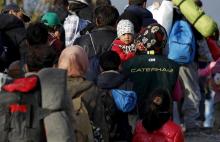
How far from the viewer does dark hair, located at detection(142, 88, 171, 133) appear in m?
8.37

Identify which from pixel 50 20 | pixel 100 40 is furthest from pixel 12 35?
pixel 100 40

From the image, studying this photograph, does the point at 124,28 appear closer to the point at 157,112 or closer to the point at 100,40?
the point at 100,40

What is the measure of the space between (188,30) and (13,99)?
226 inches

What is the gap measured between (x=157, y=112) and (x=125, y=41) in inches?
81.4

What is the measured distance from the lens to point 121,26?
34.0 ft

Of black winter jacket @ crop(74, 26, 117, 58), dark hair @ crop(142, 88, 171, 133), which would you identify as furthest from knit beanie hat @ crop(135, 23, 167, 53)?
dark hair @ crop(142, 88, 171, 133)

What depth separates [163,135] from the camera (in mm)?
8312

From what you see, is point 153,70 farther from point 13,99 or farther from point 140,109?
point 13,99

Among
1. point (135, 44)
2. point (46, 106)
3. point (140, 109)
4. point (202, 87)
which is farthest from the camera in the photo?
point (202, 87)

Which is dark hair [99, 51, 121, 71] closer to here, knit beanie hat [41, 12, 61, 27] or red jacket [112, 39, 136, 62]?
red jacket [112, 39, 136, 62]

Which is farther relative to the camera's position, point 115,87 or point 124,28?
point 124,28

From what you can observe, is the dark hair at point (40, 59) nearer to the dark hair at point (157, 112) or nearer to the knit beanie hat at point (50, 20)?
the dark hair at point (157, 112)

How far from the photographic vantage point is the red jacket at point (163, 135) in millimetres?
8281

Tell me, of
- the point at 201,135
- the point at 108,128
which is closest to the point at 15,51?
the point at 108,128
